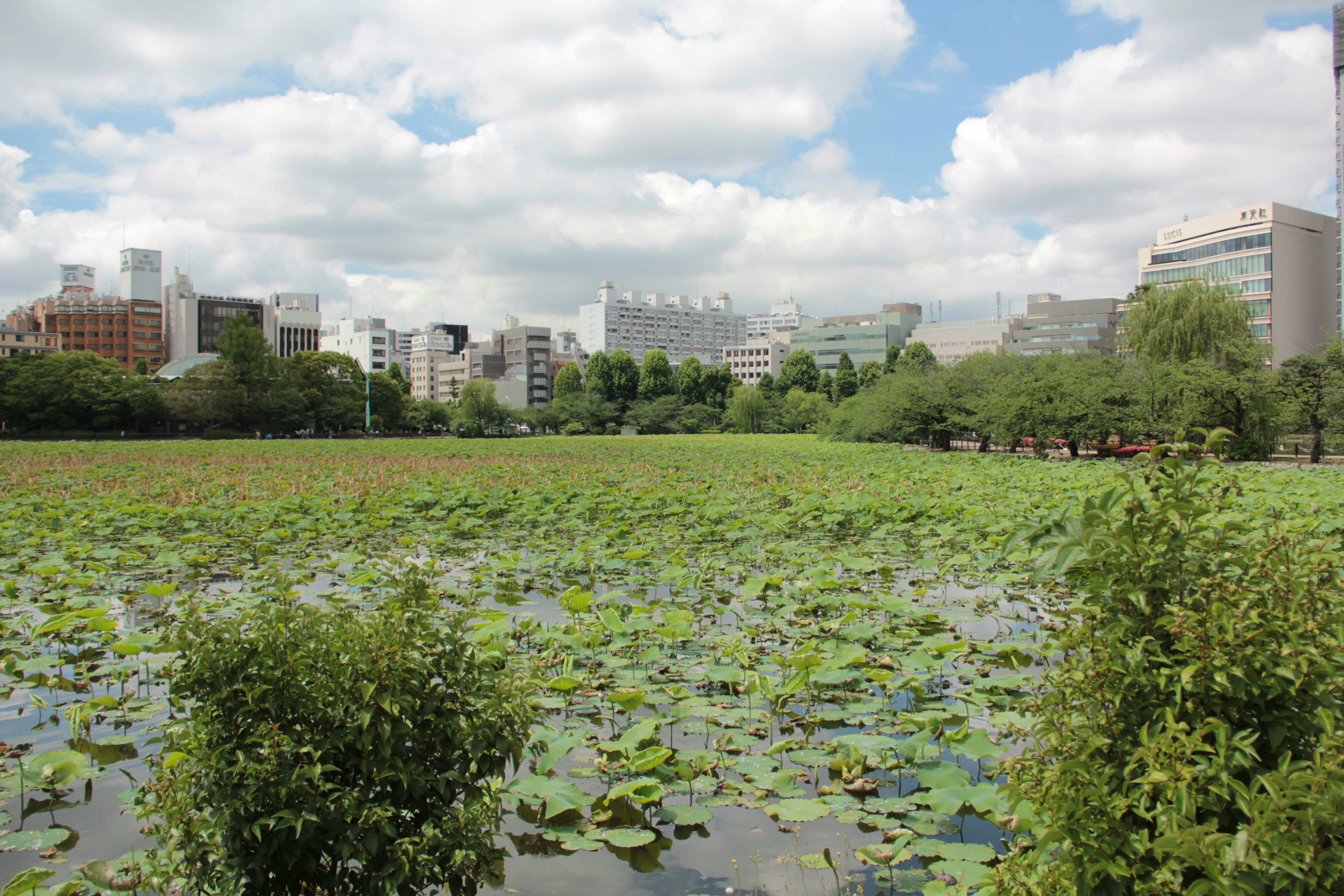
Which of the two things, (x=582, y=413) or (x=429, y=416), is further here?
(x=429, y=416)

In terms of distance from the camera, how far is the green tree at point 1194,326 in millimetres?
28547

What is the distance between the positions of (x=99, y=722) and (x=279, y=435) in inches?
2296

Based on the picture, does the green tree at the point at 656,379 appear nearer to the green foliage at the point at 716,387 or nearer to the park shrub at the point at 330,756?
the green foliage at the point at 716,387

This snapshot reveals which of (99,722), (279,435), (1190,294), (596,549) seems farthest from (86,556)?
(279,435)

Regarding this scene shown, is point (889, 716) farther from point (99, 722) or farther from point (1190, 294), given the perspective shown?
point (1190, 294)

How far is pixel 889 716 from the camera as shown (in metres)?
4.11

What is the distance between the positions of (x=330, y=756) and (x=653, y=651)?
275cm

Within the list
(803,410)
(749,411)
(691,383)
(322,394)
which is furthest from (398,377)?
(803,410)

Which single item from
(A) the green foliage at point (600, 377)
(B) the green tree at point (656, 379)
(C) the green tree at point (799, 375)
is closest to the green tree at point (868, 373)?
(C) the green tree at point (799, 375)

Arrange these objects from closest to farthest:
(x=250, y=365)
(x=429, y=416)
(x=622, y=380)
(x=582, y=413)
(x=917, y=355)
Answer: (x=250, y=365)
(x=917, y=355)
(x=582, y=413)
(x=429, y=416)
(x=622, y=380)

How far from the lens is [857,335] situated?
110375mm

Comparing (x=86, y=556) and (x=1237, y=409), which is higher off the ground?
(x=1237, y=409)

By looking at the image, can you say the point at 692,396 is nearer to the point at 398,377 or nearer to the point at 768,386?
the point at 768,386

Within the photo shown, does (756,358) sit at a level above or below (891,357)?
above
